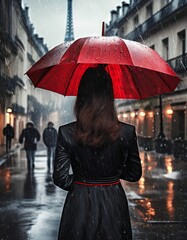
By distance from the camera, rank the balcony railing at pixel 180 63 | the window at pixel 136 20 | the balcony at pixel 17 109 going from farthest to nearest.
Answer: the balcony at pixel 17 109 → the window at pixel 136 20 → the balcony railing at pixel 180 63

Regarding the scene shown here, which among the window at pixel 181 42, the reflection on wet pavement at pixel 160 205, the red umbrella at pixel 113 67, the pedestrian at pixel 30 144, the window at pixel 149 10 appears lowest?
the reflection on wet pavement at pixel 160 205

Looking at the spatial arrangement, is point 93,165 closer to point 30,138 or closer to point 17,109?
point 30,138

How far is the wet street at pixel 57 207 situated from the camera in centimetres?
613

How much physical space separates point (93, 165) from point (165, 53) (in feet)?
91.4

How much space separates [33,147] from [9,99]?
2328 centimetres

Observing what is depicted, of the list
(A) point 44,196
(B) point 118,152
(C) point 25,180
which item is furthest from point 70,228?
(C) point 25,180

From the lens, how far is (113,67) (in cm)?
407

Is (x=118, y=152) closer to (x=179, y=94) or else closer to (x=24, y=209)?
(x=24, y=209)

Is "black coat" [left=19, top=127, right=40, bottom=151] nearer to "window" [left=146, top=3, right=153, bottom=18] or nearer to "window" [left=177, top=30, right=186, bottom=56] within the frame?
"window" [left=177, top=30, right=186, bottom=56]

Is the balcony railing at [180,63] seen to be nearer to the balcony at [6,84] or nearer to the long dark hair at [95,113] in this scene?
the balcony at [6,84]

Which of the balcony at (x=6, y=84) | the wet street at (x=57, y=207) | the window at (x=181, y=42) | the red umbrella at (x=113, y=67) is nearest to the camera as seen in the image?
the red umbrella at (x=113, y=67)

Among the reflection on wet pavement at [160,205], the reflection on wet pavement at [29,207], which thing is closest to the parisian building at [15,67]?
the reflection on wet pavement at [29,207]

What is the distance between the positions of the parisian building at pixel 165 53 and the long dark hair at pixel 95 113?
1763cm

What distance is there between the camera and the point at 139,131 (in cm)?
3772
